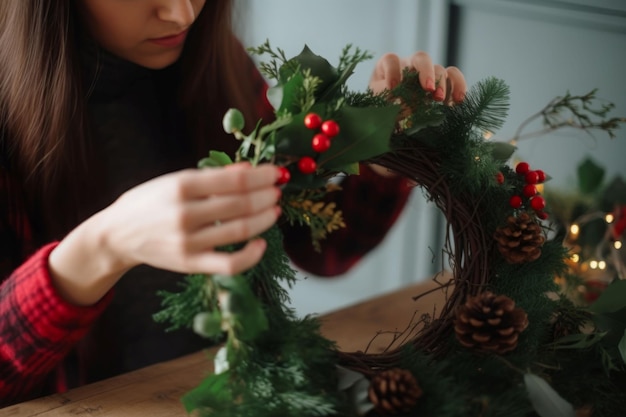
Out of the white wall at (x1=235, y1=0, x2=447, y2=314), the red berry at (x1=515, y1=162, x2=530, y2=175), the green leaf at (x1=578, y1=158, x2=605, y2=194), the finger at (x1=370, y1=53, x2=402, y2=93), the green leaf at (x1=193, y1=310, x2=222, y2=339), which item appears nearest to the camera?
the green leaf at (x1=193, y1=310, x2=222, y2=339)

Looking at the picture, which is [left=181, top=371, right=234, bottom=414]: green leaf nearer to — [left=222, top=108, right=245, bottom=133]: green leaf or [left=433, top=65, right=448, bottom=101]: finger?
[left=222, top=108, right=245, bottom=133]: green leaf

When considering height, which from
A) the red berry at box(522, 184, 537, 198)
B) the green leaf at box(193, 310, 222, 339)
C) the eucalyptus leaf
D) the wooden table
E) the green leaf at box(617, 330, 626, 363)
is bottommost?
the wooden table

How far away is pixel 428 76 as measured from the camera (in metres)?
0.63

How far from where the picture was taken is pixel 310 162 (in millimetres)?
463

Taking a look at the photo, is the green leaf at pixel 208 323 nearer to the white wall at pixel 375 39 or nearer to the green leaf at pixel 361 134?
the green leaf at pixel 361 134

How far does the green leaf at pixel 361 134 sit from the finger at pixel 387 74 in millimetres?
245

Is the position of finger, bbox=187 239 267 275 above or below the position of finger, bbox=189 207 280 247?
below

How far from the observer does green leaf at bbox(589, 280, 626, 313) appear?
2.01ft

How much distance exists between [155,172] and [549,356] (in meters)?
0.61

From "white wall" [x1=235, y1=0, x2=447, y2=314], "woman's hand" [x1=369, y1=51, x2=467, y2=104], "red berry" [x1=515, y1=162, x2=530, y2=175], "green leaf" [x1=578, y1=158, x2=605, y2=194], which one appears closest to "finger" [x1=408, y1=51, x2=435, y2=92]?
"woman's hand" [x1=369, y1=51, x2=467, y2=104]

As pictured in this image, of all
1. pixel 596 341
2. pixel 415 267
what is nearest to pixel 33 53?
pixel 596 341

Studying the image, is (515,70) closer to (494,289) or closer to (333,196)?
(333,196)

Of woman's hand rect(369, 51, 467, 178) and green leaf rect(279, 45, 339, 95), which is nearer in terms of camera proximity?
green leaf rect(279, 45, 339, 95)

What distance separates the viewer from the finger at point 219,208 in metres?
0.41
